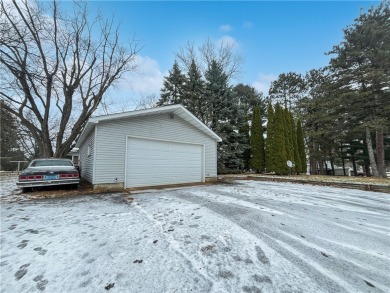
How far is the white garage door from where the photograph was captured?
7.79 metres

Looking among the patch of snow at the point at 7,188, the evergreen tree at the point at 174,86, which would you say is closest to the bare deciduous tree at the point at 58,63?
the patch of snow at the point at 7,188

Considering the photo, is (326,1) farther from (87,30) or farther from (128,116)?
(87,30)

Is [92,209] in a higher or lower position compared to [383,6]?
lower

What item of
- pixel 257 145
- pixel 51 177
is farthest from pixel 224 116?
pixel 51 177

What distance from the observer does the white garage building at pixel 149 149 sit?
279 inches

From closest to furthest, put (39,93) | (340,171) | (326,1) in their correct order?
(326,1) < (39,93) < (340,171)

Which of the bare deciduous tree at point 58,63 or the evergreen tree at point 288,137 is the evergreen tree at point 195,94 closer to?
the bare deciduous tree at point 58,63

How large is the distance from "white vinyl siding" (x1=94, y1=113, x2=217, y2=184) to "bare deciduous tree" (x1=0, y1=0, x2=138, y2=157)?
6.20 meters

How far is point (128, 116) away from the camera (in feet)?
24.6

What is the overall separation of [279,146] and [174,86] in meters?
12.3

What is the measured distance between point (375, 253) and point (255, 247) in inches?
65.4

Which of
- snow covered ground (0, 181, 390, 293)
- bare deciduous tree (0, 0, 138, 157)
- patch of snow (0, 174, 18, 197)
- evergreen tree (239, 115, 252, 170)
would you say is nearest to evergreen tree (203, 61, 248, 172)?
evergreen tree (239, 115, 252, 170)

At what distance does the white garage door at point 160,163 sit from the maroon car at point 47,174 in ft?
6.94

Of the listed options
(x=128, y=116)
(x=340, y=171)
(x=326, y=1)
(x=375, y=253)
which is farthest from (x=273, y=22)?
(x=340, y=171)
